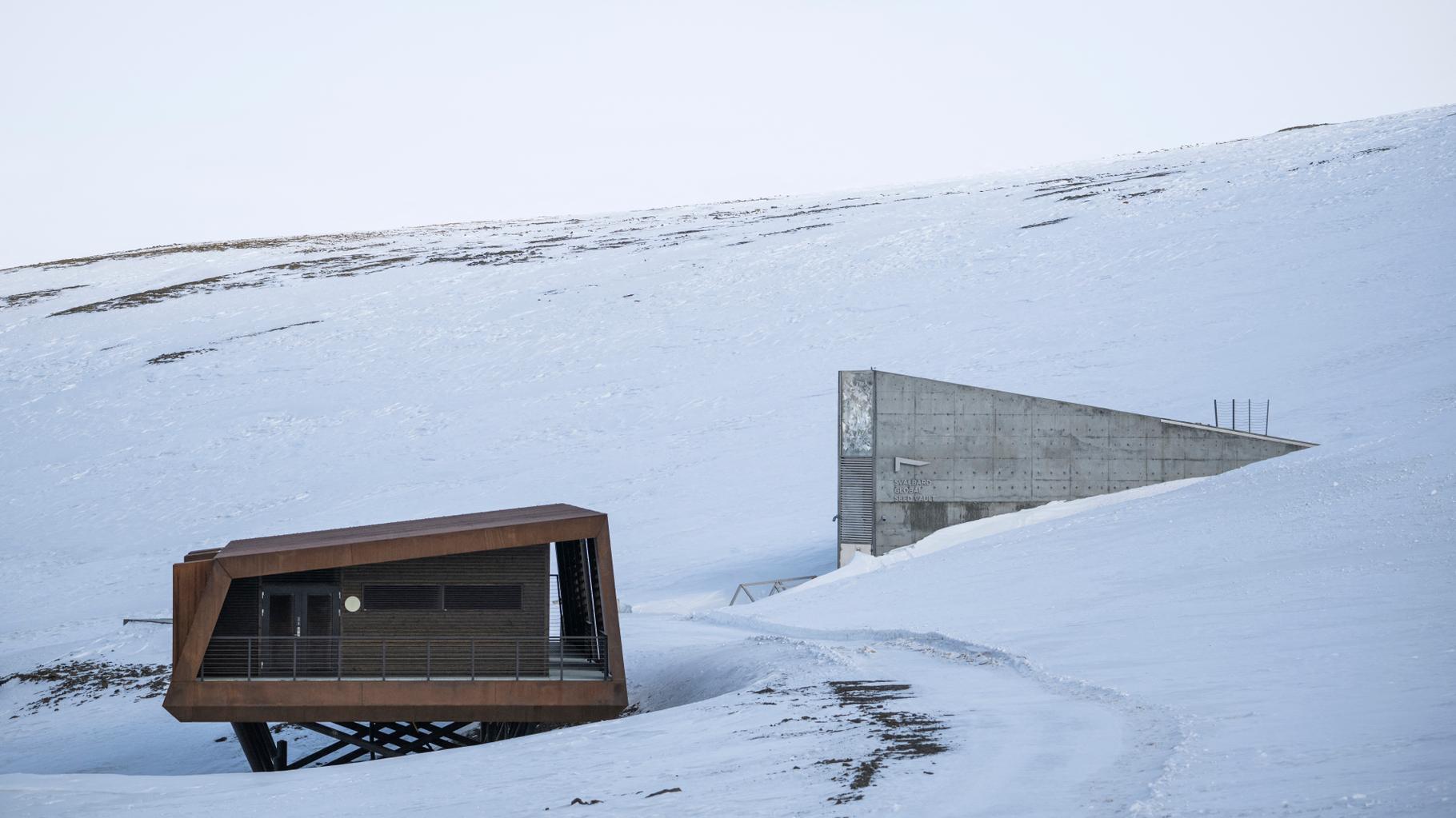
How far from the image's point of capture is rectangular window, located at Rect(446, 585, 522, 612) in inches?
739

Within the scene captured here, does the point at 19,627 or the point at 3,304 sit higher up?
the point at 3,304

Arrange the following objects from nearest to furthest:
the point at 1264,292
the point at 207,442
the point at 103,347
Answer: the point at 207,442 < the point at 1264,292 < the point at 103,347

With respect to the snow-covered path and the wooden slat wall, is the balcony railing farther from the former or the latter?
the snow-covered path

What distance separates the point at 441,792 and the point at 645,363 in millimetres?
39746

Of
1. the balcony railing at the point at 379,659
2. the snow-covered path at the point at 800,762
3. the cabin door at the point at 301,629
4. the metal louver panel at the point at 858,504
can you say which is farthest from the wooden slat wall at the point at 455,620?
the metal louver panel at the point at 858,504

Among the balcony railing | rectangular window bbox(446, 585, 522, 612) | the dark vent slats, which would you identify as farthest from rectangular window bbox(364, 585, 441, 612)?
the balcony railing

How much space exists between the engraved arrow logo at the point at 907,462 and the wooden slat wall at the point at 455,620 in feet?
46.6

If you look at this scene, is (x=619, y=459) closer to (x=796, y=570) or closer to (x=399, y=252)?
(x=796, y=570)

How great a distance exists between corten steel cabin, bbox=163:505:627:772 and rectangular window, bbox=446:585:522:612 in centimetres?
2

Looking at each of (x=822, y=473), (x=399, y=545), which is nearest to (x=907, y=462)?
(x=822, y=473)

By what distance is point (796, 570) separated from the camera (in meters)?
32.7

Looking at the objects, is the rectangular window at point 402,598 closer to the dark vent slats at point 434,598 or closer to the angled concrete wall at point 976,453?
the dark vent slats at point 434,598

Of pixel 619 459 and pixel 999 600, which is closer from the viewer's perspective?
pixel 999 600

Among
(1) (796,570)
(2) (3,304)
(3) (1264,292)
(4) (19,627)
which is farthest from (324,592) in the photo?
(2) (3,304)
